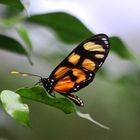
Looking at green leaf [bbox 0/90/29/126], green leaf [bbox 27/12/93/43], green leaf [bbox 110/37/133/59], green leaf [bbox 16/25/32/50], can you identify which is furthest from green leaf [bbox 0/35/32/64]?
green leaf [bbox 0/90/29/126]

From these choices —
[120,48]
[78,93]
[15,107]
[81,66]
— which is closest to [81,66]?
[81,66]

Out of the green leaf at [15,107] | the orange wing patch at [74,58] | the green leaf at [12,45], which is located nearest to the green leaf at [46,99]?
the green leaf at [15,107]

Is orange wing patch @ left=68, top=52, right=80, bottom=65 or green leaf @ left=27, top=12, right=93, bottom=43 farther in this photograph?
green leaf @ left=27, top=12, right=93, bottom=43

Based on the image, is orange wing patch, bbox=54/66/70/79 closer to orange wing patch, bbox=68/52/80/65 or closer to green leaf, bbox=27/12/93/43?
orange wing patch, bbox=68/52/80/65

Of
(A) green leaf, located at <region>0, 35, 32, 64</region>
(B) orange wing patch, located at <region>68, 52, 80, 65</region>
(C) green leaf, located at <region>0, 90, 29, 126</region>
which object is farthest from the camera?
(A) green leaf, located at <region>0, 35, 32, 64</region>

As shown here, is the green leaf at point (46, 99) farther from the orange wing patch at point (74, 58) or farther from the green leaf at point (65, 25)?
the green leaf at point (65, 25)

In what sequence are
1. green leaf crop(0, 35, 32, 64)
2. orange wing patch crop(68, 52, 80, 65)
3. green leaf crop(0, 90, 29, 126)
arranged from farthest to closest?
green leaf crop(0, 35, 32, 64)
orange wing patch crop(68, 52, 80, 65)
green leaf crop(0, 90, 29, 126)

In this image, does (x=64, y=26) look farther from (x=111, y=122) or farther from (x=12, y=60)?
(x=111, y=122)
